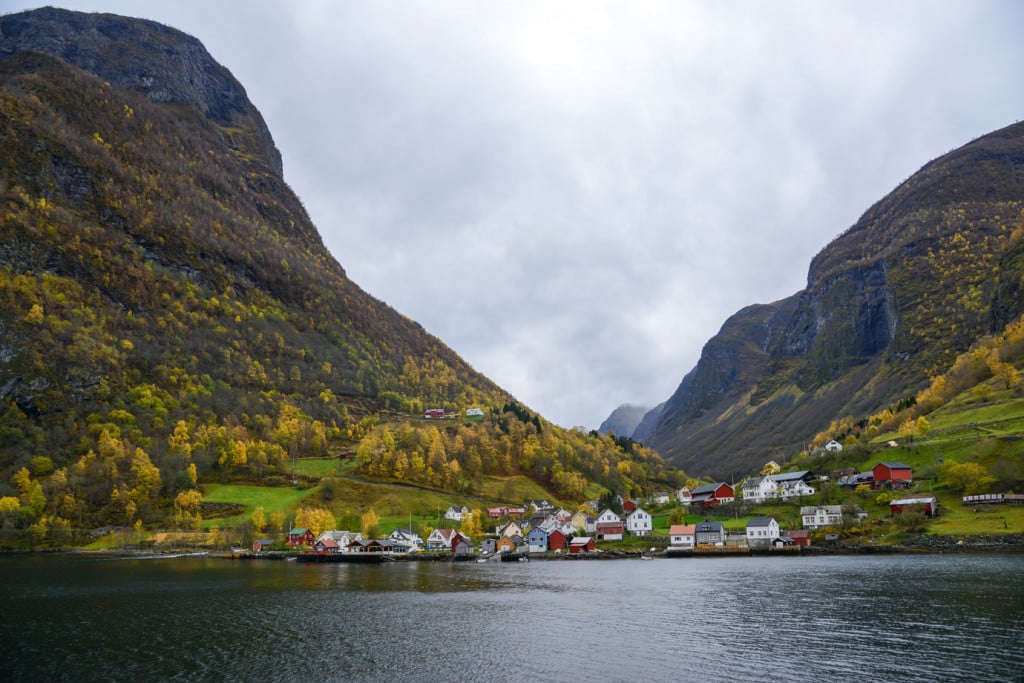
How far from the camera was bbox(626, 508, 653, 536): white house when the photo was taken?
443 feet

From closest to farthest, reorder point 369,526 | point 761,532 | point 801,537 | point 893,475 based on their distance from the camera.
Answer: point 801,537 → point 761,532 → point 893,475 → point 369,526

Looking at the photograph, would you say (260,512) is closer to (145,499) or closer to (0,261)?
(145,499)

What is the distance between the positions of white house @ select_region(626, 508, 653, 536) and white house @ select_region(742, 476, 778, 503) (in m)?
24.6

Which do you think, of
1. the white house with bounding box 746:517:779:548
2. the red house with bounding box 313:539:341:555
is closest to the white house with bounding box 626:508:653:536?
the white house with bounding box 746:517:779:548

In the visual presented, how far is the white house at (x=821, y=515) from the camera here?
11331 cm

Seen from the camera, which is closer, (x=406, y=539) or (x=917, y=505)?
(x=917, y=505)

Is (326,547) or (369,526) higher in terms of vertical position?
(369,526)

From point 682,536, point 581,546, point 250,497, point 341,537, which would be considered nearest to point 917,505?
point 682,536

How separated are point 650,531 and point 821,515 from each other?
1362 inches

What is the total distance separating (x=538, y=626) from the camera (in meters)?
47.8

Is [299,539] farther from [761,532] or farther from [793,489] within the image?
[793,489]

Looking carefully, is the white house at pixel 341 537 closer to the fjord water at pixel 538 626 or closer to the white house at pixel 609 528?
the fjord water at pixel 538 626

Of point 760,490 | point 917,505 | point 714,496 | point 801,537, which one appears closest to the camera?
point 917,505

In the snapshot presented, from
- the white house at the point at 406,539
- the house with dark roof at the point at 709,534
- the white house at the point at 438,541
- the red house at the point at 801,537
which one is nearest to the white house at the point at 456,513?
the white house at the point at 438,541
